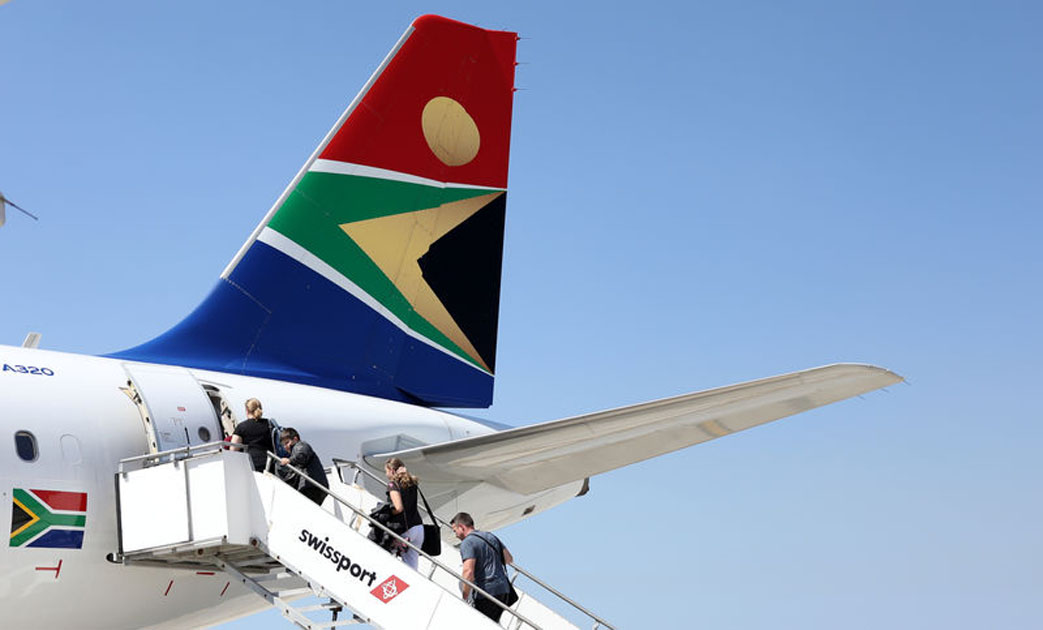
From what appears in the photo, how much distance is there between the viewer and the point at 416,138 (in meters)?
17.7

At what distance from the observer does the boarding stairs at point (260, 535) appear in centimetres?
1105

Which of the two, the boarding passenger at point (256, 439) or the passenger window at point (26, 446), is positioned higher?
the boarding passenger at point (256, 439)

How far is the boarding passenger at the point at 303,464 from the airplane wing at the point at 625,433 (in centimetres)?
160

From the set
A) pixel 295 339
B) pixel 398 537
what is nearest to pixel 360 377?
pixel 295 339

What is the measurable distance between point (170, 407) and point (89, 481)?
1281 mm

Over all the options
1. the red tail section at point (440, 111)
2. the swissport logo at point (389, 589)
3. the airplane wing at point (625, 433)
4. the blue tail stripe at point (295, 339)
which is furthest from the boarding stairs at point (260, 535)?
the red tail section at point (440, 111)

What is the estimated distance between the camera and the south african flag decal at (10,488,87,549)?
10.8 metres

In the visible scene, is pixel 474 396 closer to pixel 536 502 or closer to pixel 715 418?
pixel 536 502

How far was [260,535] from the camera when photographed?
38.1 feet

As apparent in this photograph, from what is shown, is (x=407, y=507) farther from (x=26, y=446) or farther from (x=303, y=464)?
(x=26, y=446)

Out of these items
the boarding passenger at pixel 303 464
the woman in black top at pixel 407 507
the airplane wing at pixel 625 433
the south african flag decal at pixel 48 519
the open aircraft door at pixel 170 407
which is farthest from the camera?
the open aircraft door at pixel 170 407

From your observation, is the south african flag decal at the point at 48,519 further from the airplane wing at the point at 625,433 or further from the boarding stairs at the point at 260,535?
the airplane wing at the point at 625,433

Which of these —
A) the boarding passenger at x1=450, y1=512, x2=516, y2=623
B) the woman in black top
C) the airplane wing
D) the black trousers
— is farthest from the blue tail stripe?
the black trousers

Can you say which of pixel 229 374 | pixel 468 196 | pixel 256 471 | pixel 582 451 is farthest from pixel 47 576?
pixel 468 196
